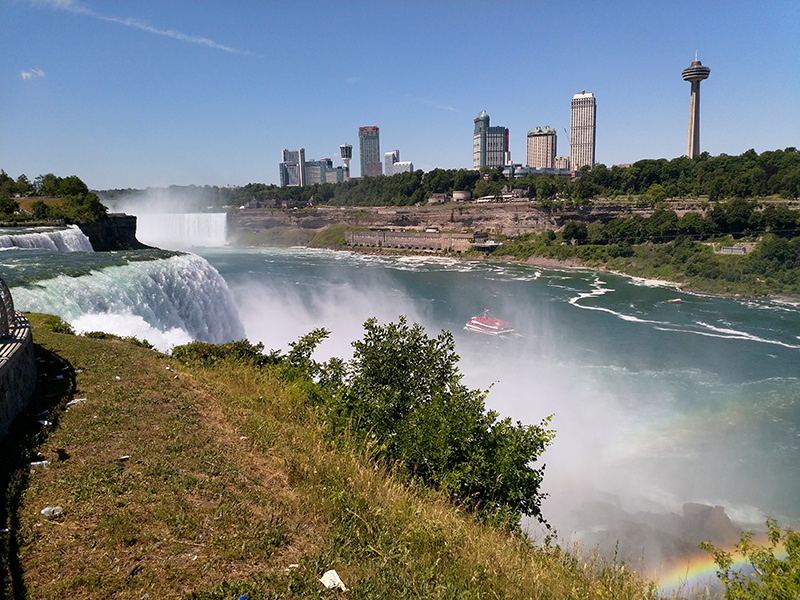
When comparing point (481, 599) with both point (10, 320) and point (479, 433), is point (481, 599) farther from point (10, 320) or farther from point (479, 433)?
point (10, 320)

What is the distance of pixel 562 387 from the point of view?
22.6 metres

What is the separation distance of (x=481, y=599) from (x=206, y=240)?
88.1 metres

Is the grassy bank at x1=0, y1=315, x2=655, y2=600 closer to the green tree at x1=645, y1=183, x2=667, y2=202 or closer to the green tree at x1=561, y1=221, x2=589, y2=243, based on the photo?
the green tree at x1=561, y1=221, x2=589, y2=243

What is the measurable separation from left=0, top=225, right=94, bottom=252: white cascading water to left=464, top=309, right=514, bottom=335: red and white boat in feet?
71.2

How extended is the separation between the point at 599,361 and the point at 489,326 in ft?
23.8

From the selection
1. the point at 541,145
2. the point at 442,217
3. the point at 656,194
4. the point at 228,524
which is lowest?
the point at 228,524

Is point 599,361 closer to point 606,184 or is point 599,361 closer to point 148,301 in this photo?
point 148,301

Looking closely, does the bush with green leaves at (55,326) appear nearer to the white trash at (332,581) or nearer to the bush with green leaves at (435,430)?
the bush with green leaves at (435,430)

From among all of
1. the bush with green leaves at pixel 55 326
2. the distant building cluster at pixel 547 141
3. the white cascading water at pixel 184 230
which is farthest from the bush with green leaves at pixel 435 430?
the distant building cluster at pixel 547 141

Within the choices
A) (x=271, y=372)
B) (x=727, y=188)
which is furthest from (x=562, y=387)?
(x=727, y=188)

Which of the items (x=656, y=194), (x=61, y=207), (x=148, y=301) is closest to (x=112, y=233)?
(x=61, y=207)

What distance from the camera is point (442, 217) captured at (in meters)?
77.9

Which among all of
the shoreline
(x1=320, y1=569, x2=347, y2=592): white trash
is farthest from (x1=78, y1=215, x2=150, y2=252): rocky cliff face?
the shoreline

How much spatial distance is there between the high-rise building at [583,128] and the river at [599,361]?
16285cm
